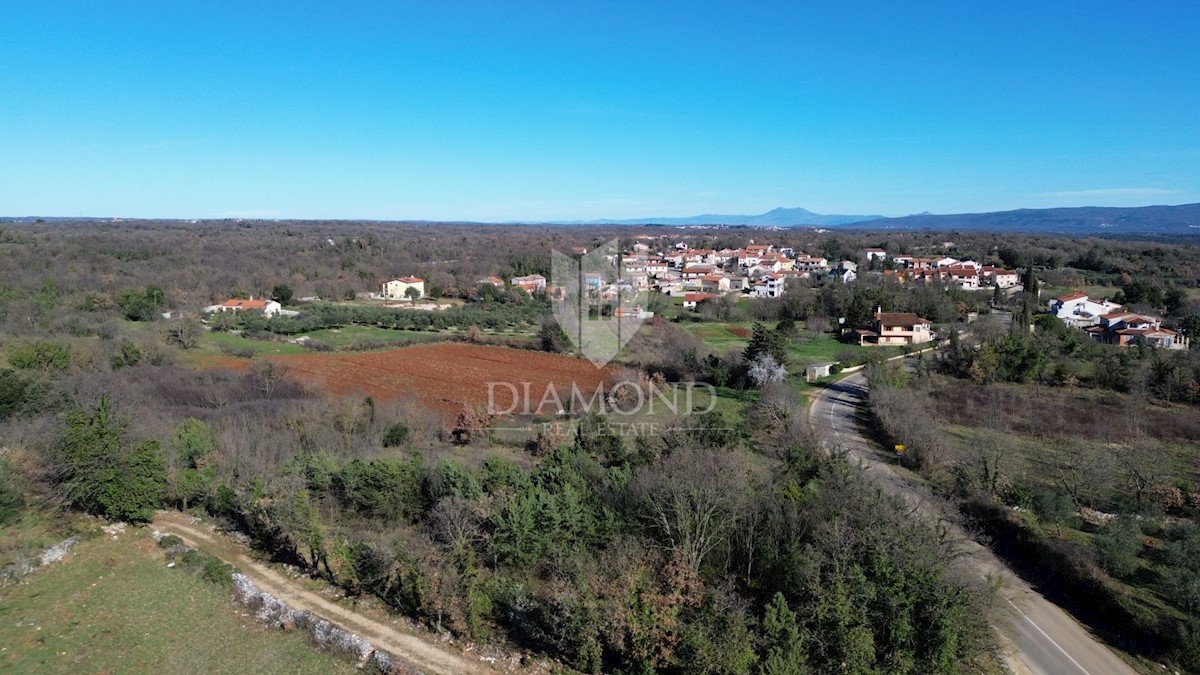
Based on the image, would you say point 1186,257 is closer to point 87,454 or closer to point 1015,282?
point 1015,282

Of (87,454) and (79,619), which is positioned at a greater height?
(87,454)

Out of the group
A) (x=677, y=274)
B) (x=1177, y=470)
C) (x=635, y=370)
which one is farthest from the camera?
(x=677, y=274)

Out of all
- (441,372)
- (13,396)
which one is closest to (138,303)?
(441,372)

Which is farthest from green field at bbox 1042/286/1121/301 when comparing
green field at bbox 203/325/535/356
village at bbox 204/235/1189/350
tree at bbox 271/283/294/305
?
tree at bbox 271/283/294/305

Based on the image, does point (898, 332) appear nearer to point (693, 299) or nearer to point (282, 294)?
point (693, 299)

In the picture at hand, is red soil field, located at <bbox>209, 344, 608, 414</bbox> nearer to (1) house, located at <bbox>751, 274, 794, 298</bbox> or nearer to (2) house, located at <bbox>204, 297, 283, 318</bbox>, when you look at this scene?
(2) house, located at <bbox>204, 297, 283, 318</bbox>

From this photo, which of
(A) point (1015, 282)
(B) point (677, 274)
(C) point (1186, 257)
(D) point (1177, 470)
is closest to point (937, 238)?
(C) point (1186, 257)

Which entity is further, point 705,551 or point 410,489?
point 410,489
